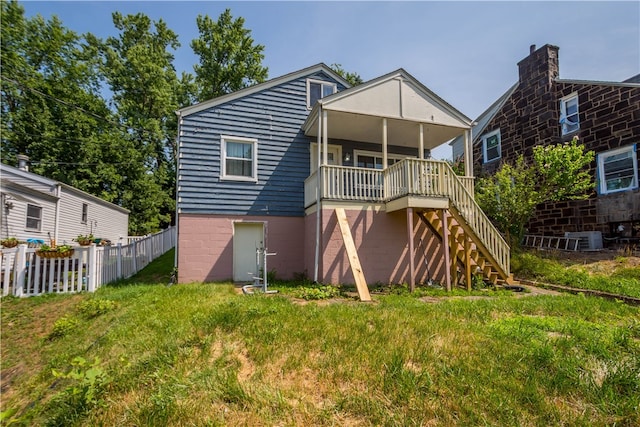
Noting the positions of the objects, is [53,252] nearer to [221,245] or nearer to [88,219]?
[221,245]

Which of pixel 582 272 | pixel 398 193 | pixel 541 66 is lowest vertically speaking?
pixel 582 272

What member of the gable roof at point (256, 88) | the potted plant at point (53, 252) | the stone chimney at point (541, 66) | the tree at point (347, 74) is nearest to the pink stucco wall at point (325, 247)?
the potted plant at point (53, 252)

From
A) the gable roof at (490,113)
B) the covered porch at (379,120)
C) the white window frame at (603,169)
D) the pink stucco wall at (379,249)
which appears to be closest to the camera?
the pink stucco wall at (379,249)

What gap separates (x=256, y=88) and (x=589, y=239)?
13.5 meters

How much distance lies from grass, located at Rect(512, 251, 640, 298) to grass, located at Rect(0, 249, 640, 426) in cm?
305

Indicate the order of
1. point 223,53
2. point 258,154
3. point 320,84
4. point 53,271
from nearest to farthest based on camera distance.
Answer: point 53,271 → point 258,154 → point 320,84 → point 223,53

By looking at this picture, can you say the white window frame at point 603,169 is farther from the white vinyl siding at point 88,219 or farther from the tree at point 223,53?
the tree at point 223,53

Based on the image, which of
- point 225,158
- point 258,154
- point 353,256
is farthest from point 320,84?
point 353,256

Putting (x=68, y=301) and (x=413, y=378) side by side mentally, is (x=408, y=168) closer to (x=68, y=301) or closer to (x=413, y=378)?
(x=413, y=378)

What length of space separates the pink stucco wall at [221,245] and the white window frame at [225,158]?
4.03 ft

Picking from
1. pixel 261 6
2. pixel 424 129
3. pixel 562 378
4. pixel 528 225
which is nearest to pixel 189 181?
pixel 261 6

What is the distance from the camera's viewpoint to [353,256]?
7.28 metres

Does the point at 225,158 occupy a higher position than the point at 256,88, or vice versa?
the point at 256,88

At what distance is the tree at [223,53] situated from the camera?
2386 centimetres
